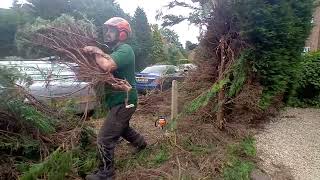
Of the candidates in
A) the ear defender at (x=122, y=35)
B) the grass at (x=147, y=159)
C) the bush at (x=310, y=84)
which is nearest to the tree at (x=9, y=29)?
the ear defender at (x=122, y=35)

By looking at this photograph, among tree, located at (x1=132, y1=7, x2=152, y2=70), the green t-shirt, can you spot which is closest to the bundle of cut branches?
the green t-shirt

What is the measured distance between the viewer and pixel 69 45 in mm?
4469

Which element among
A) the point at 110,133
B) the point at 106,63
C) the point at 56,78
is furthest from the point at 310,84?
the point at 56,78

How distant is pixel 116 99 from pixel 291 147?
2982 mm

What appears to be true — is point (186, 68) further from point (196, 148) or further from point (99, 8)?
point (99, 8)

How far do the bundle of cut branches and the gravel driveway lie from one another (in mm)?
2440

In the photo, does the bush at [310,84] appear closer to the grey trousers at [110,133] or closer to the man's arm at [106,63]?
the grey trousers at [110,133]

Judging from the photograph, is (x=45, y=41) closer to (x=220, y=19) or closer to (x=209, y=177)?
(x=209, y=177)

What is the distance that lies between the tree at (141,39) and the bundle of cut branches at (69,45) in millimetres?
19224

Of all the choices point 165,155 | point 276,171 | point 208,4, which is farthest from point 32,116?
point 208,4

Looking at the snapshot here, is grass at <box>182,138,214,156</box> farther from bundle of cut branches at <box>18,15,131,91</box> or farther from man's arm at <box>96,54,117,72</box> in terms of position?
man's arm at <box>96,54,117,72</box>

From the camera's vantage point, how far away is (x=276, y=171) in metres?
4.92

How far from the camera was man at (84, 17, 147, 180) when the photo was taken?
4.38 m

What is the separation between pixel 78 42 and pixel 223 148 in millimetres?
2525
